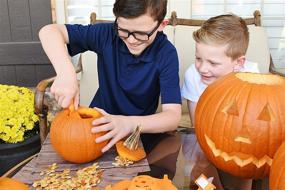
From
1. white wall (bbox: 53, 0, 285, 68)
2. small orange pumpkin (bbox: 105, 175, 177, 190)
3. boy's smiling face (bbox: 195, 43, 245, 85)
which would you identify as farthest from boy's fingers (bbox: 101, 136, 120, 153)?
white wall (bbox: 53, 0, 285, 68)

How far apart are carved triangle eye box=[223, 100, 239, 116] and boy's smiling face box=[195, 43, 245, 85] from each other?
47 cm

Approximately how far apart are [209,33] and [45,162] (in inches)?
30.1

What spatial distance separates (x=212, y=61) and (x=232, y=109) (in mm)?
489

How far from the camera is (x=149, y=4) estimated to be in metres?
1.09

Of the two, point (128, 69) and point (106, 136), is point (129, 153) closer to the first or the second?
point (106, 136)

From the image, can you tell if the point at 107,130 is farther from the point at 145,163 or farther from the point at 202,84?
the point at 202,84

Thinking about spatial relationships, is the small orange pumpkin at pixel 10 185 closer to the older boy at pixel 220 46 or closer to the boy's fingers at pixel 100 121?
the boy's fingers at pixel 100 121

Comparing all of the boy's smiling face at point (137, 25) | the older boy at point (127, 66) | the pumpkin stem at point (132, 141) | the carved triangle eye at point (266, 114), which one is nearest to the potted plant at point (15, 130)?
the older boy at point (127, 66)

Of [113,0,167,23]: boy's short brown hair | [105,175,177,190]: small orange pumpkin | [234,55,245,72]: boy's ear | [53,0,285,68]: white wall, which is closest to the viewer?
[105,175,177,190]: small orange pumpkin

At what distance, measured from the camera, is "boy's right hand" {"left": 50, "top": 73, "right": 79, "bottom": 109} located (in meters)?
0.91

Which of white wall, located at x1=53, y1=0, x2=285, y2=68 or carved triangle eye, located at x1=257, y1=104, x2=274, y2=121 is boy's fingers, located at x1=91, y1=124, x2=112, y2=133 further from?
white wall, located at x1=53, y1=0, x2=285, y2=68

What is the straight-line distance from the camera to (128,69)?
132 cm

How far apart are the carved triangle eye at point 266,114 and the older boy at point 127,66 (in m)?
0.35

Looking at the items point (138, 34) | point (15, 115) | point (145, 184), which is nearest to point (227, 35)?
point (138, 34)
